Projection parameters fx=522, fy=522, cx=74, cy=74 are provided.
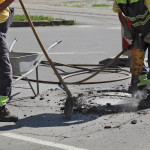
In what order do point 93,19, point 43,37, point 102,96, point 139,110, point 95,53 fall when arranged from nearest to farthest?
1. point 139,110
2. point 102,96
3. point 95,53
4. point 43,37
5. point 93,19

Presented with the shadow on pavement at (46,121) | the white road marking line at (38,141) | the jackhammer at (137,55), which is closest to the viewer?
the white road marking line at (38,141)

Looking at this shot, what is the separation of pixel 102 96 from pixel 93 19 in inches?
499

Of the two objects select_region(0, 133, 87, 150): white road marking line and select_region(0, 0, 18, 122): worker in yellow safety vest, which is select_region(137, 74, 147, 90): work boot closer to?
select_region(0, 0, 18, 122): worker in yellow safety vest

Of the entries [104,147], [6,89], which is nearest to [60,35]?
[6,89]

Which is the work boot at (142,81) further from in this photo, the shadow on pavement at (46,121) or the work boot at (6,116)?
the work boot at (6,116)

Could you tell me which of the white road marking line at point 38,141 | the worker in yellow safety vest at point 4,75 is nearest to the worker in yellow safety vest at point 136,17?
the worker in yellow safety vest at point 4,75

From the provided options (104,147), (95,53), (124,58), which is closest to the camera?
(104,147)

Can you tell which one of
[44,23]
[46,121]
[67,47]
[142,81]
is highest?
[142,81]

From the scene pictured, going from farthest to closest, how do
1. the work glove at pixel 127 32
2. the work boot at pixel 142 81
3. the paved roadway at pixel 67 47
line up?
the work boot at pixel 142 81 → the work glove at pixel 127 32 → the paved roadway at pixel 67 47

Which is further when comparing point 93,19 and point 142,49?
point 93,19

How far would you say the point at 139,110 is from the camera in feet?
21.1

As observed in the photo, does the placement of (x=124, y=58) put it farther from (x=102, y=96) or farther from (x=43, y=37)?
(x=43, y=37)

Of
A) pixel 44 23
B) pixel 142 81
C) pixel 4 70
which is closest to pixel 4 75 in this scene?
pixel 4 70

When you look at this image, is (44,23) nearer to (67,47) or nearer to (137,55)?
(67,47)
